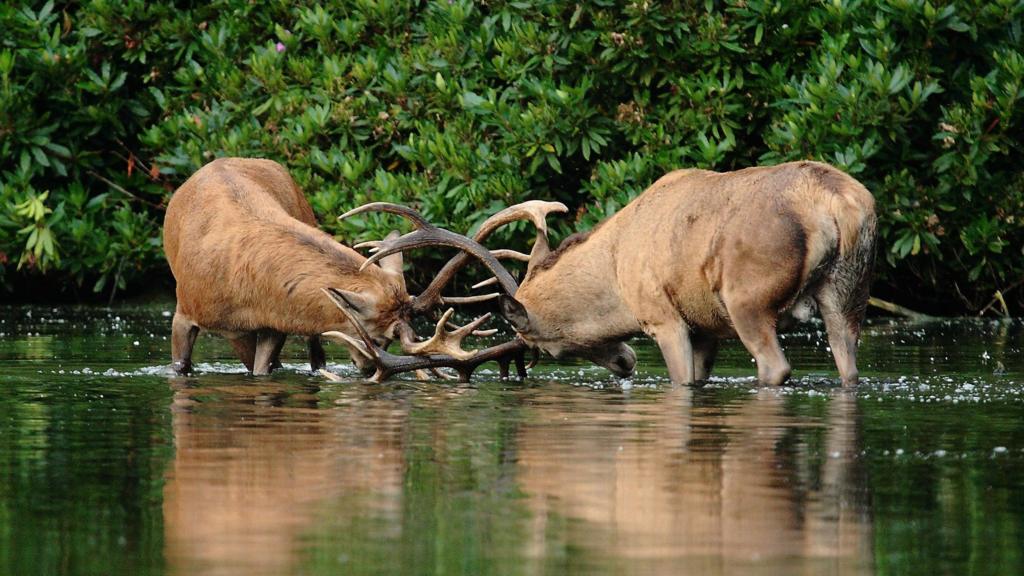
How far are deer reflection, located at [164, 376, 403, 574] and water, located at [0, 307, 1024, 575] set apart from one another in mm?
19

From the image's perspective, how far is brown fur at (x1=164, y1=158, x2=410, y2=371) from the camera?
12.1 m

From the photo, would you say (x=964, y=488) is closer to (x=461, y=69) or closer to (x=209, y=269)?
(x=209, y=269)

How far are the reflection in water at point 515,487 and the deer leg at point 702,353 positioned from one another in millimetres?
1631

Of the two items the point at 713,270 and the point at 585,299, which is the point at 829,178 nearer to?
the point at 713,270

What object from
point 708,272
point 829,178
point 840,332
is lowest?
point 840,332

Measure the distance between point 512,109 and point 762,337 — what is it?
22.7 feet

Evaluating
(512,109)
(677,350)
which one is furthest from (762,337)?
(512,109)

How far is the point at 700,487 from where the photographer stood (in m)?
7.20

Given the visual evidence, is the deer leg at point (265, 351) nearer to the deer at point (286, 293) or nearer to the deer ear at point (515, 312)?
the deer at point (286, 293)

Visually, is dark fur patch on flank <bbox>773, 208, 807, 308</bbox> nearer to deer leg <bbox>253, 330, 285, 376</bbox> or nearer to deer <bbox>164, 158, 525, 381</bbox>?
deer <bbox>164, 158, 525, 381</bbox>

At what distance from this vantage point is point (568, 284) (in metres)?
12.6

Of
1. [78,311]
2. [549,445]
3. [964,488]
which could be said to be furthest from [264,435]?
[78,311]

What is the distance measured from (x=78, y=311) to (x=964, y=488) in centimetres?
1404

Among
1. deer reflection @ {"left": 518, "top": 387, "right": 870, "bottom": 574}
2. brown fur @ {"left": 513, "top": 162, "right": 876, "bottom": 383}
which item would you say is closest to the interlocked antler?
brown fur @ {"left": 513, "top": 162, "right": 876, "bottom": 383}
